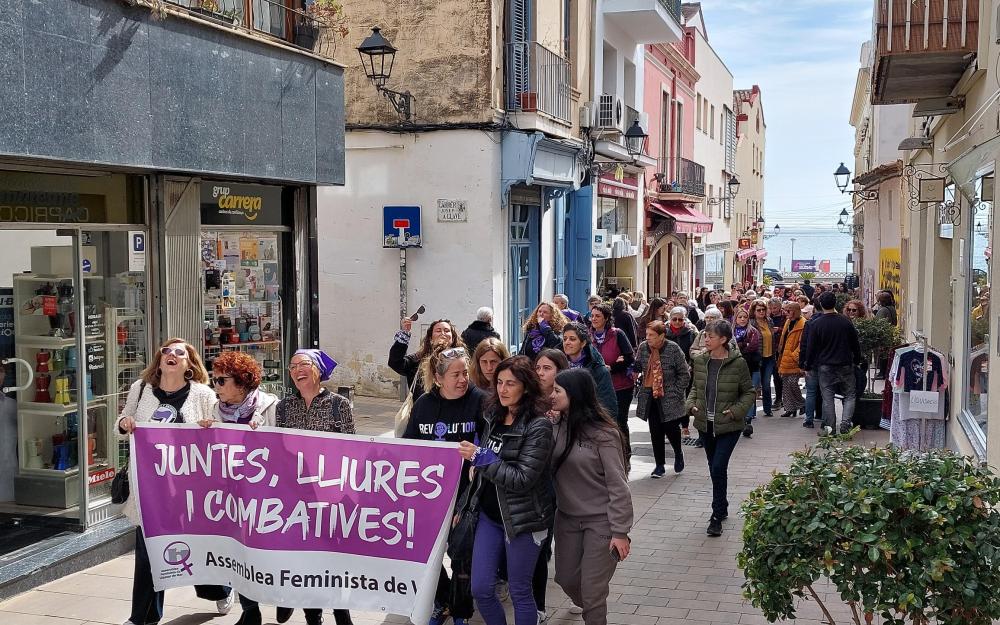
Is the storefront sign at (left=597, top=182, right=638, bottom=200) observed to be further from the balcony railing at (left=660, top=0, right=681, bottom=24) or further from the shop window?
the shop window

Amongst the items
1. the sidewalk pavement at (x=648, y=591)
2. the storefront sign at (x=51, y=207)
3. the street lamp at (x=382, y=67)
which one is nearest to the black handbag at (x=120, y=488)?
the sidewalk pavement at (x=648, y=591)

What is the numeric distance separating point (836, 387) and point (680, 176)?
682 inches

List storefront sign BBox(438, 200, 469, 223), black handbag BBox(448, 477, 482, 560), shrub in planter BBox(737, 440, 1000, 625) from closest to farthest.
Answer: shrub in planter BBox(737, 440, 1000, 625) < black handbag BBox(448, 477, 482, 560) < storefront sign BBox(438, 200, 469, 223)

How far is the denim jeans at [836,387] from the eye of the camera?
43.3ft

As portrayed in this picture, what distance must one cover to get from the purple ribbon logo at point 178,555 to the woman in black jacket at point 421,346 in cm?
189

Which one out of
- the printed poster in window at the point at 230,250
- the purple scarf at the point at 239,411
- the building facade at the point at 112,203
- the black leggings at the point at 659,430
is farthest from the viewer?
the black leggings at the point at 659,430

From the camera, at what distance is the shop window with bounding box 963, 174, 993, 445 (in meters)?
8.05

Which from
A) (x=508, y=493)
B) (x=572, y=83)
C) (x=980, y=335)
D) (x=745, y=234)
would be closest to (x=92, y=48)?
(x=508, y=493)

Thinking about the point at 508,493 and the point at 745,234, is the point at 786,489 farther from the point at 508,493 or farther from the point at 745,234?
the point at 745,234

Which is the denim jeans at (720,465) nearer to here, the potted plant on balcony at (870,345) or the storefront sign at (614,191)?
the potted plant on balcony at (870,345)

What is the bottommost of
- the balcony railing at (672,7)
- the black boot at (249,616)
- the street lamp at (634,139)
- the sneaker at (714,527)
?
the sneaker at (714,527)

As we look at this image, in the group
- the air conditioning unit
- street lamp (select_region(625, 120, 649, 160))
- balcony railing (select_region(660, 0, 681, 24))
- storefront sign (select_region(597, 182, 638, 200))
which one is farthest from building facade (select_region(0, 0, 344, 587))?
balcony railing (select_region(660, 0, 681, 24))

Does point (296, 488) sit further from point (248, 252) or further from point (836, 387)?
point (836, 387)

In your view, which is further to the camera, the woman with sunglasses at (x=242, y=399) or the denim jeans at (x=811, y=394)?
the denim jeans at (x=811, y=394)
